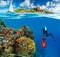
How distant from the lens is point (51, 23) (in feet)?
4.65

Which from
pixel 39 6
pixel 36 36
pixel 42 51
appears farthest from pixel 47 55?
pixel 39 6

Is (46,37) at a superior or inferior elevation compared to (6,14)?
inferior

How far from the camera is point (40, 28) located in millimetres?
1413

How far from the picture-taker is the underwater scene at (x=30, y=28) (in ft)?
4.58

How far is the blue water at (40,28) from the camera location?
4.64 ft

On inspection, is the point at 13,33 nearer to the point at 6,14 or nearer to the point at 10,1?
the point at 6,14

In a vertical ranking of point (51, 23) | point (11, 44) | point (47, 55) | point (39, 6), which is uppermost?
point (39, 6)

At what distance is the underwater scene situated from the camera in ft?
4.58

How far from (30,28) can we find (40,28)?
0.27 ft

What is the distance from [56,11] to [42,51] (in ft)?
1.15

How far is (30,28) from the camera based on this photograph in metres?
1.42

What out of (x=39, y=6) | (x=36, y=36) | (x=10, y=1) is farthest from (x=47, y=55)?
(x=10, y=1)

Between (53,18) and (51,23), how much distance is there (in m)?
0.04

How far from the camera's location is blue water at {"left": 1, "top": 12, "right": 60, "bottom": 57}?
1.41m
